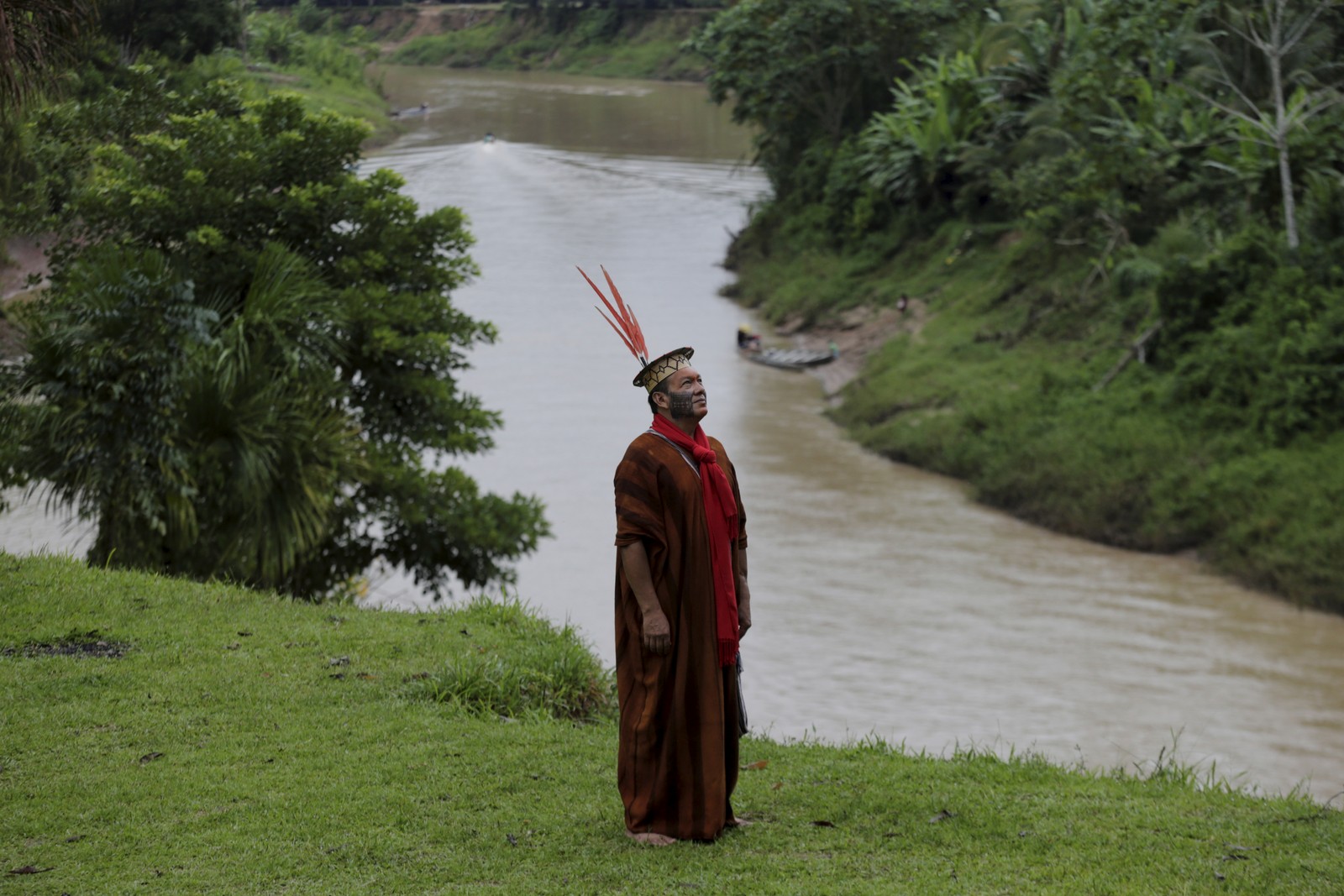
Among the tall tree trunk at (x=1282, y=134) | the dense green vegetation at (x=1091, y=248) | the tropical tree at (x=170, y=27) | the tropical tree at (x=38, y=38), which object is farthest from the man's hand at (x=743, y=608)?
the tall tree trunk at (x=1282, y=134)

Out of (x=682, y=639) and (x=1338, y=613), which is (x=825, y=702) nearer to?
(x=1338, y=613)

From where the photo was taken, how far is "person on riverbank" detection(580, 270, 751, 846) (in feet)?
17.4

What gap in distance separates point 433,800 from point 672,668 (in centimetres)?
121

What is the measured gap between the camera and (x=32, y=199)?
14289 mm

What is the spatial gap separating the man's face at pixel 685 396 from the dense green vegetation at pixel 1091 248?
48.2ft

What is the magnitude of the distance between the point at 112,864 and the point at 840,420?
2293 centimetres

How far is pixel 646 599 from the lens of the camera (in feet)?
→ 17.2

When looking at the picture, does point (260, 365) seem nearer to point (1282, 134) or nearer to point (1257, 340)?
point (1257, 340)

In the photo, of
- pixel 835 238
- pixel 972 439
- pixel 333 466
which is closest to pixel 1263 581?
pixel 972 439

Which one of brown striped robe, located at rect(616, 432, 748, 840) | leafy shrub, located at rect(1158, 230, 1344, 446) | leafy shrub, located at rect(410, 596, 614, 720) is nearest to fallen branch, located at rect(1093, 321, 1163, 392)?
leafy shrub, located at rect(1158, 230, 1344, 446)

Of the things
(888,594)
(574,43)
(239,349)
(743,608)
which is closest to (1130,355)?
(888,594)

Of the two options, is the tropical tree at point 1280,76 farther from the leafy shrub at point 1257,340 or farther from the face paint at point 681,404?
the face paint at point 681,404

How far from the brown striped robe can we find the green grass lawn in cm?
18

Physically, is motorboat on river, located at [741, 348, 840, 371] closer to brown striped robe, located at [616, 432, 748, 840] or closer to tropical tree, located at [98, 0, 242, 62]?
tropical tree, located at [98, 0, 242, 62]
